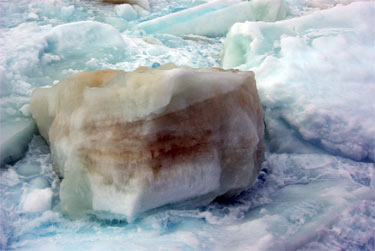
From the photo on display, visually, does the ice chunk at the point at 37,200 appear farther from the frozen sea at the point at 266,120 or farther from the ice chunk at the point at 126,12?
the ice chunk at the point at 126,12

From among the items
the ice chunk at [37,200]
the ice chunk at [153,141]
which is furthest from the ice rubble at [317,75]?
the ice chunk at [37,200]

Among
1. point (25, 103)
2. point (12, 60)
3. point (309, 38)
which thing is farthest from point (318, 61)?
point (12, 60)

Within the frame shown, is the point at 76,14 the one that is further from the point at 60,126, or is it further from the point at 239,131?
the point at 239,131

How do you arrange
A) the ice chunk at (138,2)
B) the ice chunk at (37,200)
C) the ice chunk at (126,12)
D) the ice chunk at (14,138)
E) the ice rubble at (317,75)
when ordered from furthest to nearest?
the ice chunk at (138,2) < the ice chunk at (126,12) < the ice rubble at (317,75) < the ice chunk at (14,138) < the ice chunk at (37,200)

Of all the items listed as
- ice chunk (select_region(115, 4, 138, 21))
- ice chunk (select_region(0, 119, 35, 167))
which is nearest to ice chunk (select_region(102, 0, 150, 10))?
ice chunk (select_region(115, 4, 138, 21))

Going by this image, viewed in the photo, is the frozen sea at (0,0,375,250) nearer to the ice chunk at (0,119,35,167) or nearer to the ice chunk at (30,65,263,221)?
the ice chunk at (0,119,35,167)

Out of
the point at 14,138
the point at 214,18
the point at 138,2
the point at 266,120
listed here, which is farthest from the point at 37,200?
the point at 138,2
